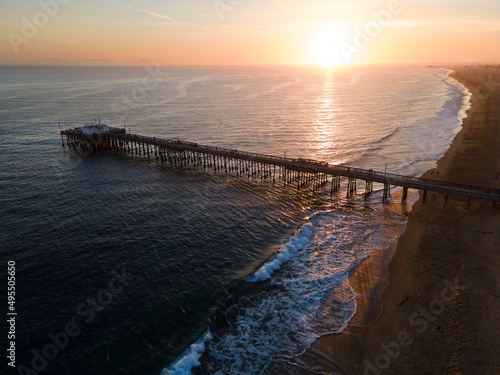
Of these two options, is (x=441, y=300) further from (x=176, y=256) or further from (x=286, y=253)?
(x=176, y=256)

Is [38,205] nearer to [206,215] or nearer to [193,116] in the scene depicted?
[206,215]

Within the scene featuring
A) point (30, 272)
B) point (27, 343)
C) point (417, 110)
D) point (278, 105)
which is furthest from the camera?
point (278, 105)

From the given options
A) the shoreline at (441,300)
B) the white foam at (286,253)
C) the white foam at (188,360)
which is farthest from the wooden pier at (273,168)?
the white foam at (188,360)

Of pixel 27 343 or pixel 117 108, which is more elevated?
pixel 117 108

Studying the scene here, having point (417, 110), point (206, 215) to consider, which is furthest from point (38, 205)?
point (417, 110)

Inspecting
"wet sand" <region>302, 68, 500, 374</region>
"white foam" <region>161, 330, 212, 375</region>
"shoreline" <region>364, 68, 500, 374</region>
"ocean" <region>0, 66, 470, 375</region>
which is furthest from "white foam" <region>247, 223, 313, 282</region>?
"shoreline" <region>364, 68, 500, 374</region>

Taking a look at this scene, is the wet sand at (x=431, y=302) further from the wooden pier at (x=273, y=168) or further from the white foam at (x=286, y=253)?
the white foam at (x=286, y=253)
